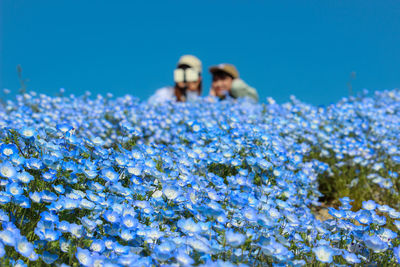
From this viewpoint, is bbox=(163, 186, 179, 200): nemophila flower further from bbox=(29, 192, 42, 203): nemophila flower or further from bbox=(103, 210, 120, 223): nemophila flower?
bbox=(29, 192, 42, 203): nemophila flower

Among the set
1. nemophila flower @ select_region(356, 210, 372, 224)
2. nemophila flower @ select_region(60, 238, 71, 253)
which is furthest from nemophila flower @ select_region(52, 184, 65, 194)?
nemophila flower @ select_region(356, 210, 372, 224)

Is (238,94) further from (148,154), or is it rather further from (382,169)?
(148,154)

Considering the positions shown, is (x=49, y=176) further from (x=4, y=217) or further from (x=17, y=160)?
(x=4, y=217)

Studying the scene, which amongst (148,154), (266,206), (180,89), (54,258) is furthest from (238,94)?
(54,258)

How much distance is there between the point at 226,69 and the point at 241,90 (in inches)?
20.2

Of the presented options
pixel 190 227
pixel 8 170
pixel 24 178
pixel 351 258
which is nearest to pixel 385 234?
pixel 351 258

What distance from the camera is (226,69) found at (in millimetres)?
8305

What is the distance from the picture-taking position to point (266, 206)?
2580 millimetres

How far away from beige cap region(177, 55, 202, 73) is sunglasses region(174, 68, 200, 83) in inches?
3.8

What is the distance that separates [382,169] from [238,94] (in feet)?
12.0

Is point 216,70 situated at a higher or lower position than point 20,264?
higher

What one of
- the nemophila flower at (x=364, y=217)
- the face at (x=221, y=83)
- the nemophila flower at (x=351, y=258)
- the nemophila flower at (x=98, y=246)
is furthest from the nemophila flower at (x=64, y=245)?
the face at (x=221, y=83)

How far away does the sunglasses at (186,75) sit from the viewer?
7.80 m

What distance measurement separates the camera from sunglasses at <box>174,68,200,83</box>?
25.6ft
